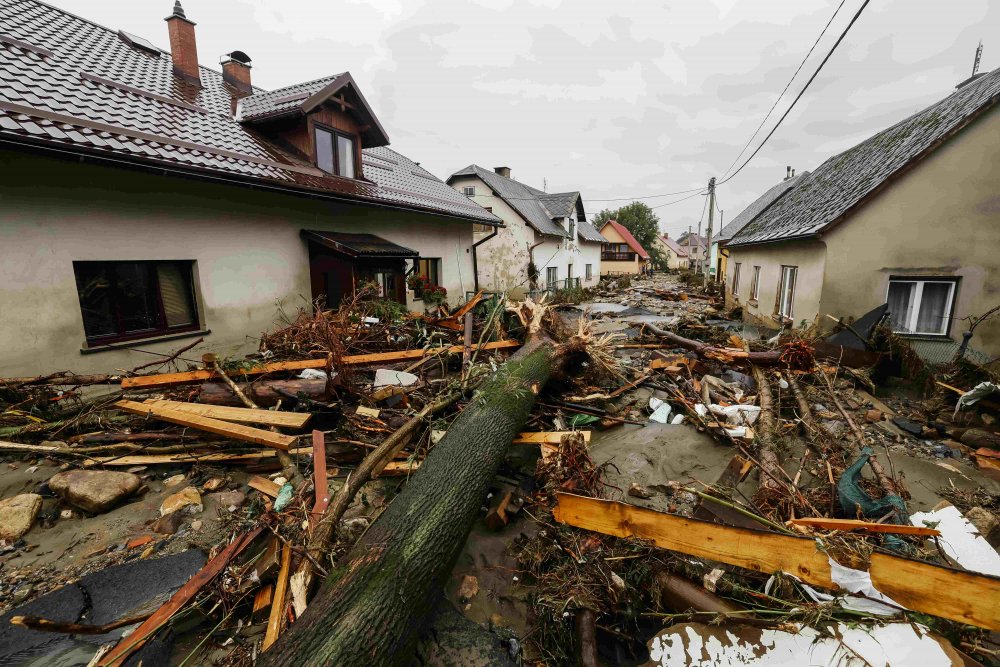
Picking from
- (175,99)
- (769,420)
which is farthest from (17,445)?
(769,420)

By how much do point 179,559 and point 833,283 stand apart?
450 inches

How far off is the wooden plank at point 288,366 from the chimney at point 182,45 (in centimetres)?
877

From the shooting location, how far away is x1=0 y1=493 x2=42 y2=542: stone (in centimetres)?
290

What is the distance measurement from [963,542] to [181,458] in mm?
6659

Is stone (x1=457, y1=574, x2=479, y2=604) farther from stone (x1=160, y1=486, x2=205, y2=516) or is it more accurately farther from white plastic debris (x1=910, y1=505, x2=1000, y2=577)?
white plastic debris (x1=910, y1=505, x2=1000, y2=577)

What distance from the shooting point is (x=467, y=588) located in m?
2.92

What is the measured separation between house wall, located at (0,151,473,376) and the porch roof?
0.30 metres

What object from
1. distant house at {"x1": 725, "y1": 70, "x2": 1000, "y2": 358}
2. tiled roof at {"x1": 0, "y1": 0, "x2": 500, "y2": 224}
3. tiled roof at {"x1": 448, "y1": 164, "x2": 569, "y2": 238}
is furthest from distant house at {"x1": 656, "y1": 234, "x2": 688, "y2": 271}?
tiled roof at {"x1": 0, "y1": 0, "x2": 500, "y2": 224}

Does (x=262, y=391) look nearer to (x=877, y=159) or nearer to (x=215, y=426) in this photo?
(x=215, y=426)

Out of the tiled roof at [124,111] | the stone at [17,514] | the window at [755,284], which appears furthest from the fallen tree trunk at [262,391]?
the window at [755,284]

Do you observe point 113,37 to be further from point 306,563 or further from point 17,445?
point 306,563

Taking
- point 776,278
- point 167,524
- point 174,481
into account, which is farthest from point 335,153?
point 776,278

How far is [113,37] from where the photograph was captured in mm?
9234

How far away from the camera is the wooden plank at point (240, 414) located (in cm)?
406
